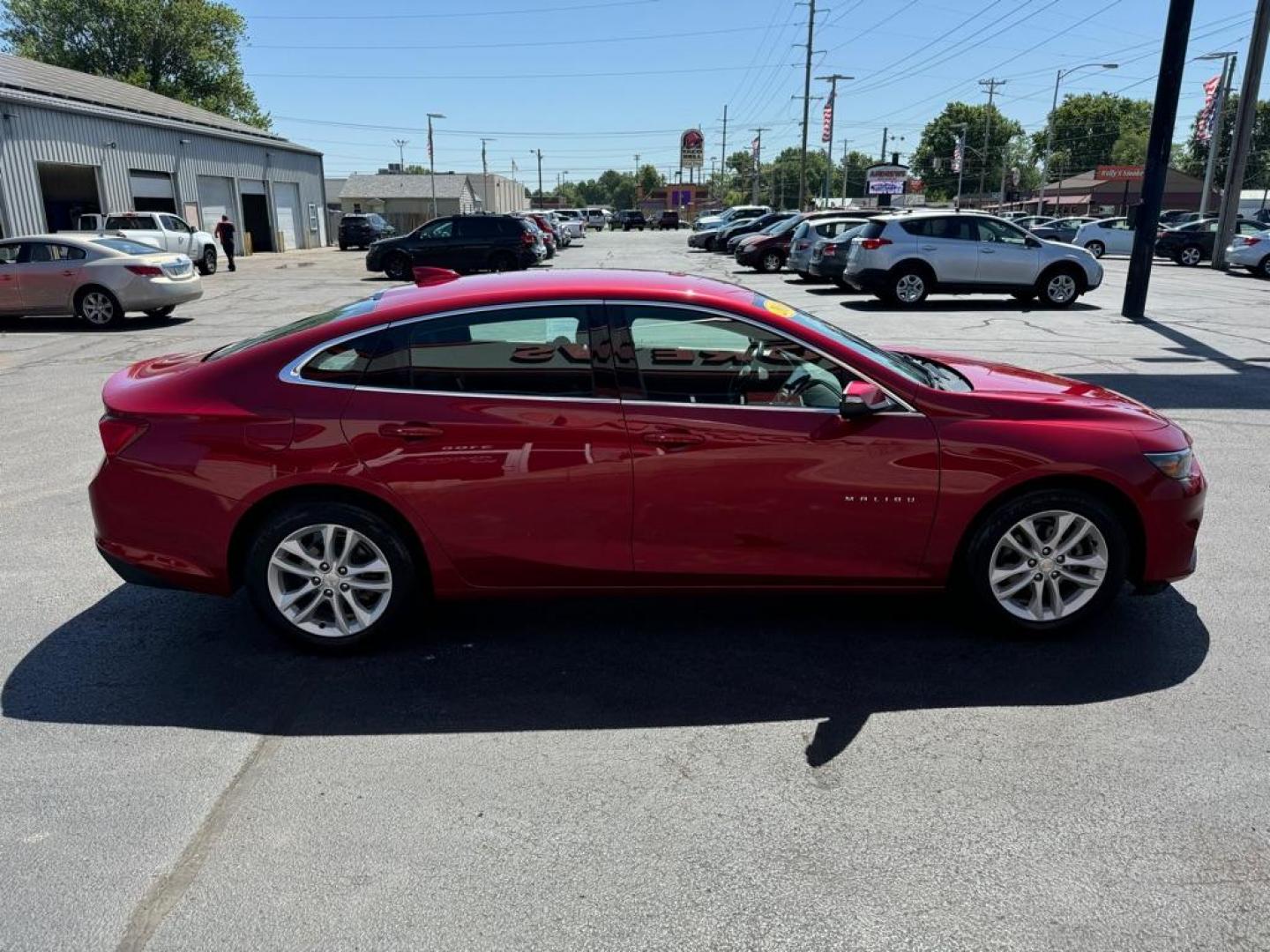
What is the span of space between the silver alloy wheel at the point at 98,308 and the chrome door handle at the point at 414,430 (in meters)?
13.7

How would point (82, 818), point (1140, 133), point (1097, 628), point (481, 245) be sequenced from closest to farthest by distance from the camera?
1. point (82, 818)
2. point (1097, 628)
3. point (481, 245)
4. point (1140, 133)

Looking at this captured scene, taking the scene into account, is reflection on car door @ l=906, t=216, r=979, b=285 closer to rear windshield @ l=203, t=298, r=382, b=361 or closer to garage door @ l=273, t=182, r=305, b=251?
rear windshield @ l=203, t=298, r=382, b=361

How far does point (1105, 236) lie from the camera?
35156 millimetres

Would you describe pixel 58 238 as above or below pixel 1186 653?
above

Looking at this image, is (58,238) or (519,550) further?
(58,238)

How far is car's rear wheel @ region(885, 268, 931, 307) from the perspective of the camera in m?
16.9

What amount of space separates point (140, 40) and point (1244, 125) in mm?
62710

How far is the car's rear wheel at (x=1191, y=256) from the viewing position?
29.3m

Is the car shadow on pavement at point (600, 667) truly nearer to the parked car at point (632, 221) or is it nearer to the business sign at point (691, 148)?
the parked car at point (632, 221)

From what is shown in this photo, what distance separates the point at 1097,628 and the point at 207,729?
12.4 ft

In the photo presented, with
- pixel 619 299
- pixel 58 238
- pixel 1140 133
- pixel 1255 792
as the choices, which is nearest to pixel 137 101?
pixel 58 238

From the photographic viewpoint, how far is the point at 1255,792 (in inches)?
119

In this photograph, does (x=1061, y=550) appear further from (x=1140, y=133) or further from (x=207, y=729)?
(x=1140, y=133)

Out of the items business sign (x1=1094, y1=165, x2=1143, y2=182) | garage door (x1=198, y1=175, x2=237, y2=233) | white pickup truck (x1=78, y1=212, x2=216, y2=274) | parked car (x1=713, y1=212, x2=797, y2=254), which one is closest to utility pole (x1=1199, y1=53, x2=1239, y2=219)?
parked car (x1=713, y1=212, x2=797, y2=254)
